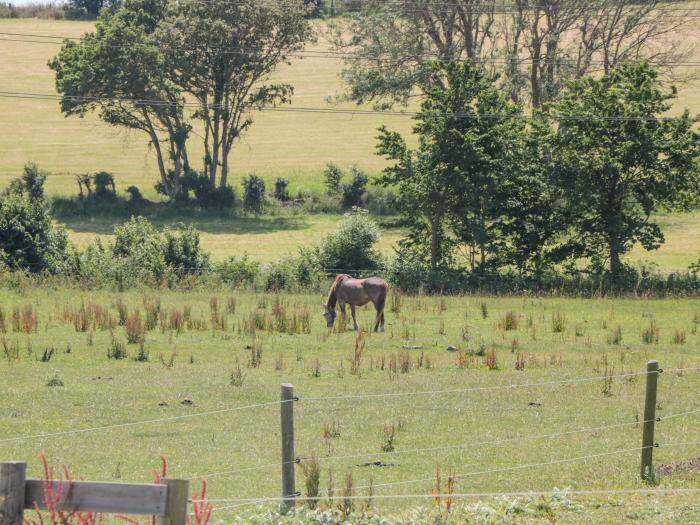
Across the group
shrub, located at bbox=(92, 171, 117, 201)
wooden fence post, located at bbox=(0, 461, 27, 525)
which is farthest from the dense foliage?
wooden fence post, located at bbox=(0, 461, 27, 525)

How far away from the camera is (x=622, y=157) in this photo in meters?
37.2

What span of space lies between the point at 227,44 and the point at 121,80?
6.46 meters

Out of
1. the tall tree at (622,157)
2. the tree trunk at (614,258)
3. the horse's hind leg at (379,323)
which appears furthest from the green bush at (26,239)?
the tree trunk at (614,258)

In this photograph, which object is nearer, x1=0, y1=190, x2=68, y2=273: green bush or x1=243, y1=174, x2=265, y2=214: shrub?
x1=0, y1=190, x2=68, y2=273: green bush

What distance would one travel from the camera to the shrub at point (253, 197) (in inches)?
2486

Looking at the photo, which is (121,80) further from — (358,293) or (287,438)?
(287,438)

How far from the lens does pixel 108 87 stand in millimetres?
59375

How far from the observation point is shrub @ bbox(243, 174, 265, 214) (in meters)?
63.2

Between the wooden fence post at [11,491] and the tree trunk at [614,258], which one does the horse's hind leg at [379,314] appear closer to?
the tree trunk at [614,258]

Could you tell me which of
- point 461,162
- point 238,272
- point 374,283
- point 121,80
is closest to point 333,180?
point 121,80

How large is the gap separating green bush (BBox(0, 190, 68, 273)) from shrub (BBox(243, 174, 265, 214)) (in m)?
27.0

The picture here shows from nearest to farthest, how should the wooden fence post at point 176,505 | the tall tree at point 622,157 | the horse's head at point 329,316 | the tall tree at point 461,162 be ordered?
the wooden fence post at point 176,505 → the horse's head at point 329,316 → the tall tree at point 622,157 → the tall tree at point 461,162

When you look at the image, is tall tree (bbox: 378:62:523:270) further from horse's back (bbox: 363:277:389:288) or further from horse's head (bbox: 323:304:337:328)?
horse's head (bbox: 323:304:337:328)

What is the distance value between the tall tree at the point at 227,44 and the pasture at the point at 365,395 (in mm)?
30780
